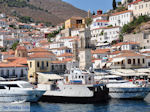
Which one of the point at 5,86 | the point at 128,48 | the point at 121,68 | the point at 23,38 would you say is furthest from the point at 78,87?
the point at 23,38

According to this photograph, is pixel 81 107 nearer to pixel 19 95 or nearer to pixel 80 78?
pixel 80 78

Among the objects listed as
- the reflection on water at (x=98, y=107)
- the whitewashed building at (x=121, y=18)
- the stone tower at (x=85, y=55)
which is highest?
the whitewashed building at (x=121, y=18)

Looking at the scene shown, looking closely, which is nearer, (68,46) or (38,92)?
(38,92)

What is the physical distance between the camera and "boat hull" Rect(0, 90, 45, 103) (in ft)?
141

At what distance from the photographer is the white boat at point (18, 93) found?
43.1 metres

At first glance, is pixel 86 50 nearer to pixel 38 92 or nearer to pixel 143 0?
pixel 38 92

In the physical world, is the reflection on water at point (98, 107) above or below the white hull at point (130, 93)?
below

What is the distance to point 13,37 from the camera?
128375mm

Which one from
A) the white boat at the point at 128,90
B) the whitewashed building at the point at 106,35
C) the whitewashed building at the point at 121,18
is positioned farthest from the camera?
the whitewashed building at the point at 121,18

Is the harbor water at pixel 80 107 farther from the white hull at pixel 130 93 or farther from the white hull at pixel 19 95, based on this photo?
the white hull at pixel 130 93

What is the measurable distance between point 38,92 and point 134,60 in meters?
30.0

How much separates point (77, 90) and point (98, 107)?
439 centimetres

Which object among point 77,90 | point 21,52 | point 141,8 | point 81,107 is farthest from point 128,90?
point 141,8

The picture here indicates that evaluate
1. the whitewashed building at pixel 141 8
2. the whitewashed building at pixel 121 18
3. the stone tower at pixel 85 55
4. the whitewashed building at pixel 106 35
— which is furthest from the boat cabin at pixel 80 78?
the whitewashed building at pixel 141 8
